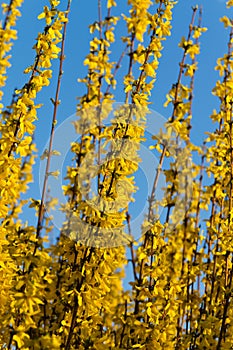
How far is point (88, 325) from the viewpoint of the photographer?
3.21 metres

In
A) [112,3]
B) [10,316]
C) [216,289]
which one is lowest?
[10,316]

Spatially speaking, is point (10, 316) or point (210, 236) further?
point (210, 236)

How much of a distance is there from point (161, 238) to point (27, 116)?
4.21 ft

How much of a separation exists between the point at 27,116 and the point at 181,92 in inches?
70.3

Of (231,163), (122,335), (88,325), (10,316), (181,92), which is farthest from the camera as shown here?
(181,92)

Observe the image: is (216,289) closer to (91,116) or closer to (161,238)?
(161,238)

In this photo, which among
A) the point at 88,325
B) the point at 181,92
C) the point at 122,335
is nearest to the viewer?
the point at 88,325

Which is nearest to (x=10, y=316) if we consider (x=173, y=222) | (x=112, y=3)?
(x=173, y=222)

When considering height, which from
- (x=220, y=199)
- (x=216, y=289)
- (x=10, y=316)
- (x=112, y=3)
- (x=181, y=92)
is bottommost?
(x=10, y=316)

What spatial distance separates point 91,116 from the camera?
4.40 meters

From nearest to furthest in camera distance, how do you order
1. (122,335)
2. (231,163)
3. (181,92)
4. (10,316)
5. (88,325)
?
1. (10,316)
2. (88,325)
3. (122,335)
4. (231,163)
5. (181,92)

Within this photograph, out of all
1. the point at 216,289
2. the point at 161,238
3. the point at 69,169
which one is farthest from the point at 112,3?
the point at 216,289

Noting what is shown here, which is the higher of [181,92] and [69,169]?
[181,92]

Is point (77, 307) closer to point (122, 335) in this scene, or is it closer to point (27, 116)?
point (122, 335)
